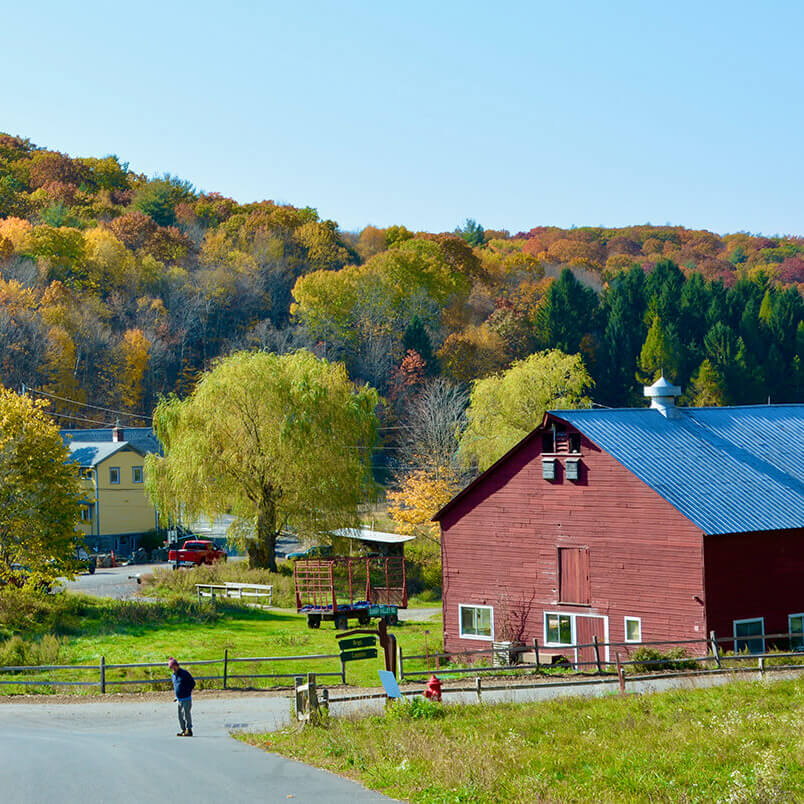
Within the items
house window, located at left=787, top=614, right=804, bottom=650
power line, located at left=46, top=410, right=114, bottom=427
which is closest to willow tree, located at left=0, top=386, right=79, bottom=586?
house window, located at left=787, top=614, right=804, bottom=650

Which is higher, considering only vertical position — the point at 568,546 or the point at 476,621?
the point at 568,546

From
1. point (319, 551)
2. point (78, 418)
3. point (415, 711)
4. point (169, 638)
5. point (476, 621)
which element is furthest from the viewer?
point (78, 418)

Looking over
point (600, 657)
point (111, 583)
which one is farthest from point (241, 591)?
point (600, 657)

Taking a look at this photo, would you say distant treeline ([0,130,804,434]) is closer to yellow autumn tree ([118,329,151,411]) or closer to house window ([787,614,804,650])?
yellow autumn tree ([118,329,151,411])

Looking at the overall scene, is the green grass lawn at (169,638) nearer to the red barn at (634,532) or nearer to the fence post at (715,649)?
the red barn at (634,532)

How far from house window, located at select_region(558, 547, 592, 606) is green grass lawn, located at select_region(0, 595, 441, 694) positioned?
577 centimetres

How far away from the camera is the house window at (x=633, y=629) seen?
35.4 m

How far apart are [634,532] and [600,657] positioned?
12.6ft

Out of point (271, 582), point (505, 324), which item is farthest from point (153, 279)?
point (271, 582)

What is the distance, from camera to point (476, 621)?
131ft

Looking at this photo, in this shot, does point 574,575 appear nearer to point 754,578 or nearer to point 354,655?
point 754,578

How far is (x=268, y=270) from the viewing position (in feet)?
447

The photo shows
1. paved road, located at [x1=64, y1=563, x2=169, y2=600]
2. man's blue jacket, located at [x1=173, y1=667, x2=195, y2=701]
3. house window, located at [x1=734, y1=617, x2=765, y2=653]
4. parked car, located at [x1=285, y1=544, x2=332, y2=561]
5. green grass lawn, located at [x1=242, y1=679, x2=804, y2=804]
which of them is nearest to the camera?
green grass lawn, located at [x1=242, y1=679, x2=804, y2=804]

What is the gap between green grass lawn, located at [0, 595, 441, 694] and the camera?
A: 35188 millimetres
